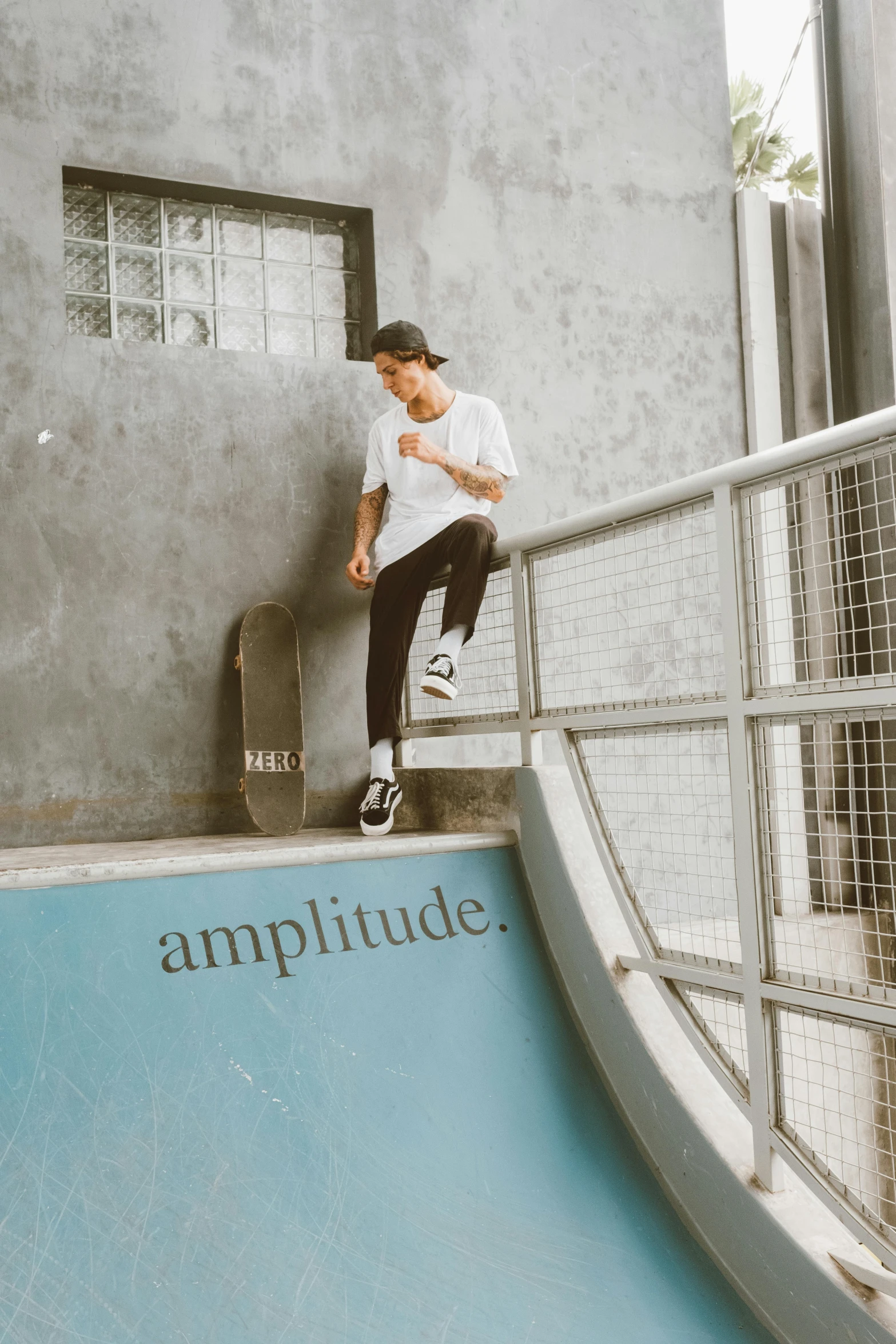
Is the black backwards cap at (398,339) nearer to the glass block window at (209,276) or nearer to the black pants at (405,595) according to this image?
the black pants at (405,595)

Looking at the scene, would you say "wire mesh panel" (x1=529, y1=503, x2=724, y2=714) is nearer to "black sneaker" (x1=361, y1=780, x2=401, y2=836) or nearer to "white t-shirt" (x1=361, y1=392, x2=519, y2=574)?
"white t-shirt" (x1=361, y1=392, x2=519, y2=574)

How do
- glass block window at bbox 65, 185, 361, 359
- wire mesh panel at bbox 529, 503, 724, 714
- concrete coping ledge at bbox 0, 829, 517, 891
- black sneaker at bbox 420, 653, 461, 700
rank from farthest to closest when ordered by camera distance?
1. wire mesh panel at bbox 529, 503, 724, 714
2. glass block window at bbox 65, 185, 361, 359
3. black sneaker at bbox 420, 653, 461, 700
4. concrete coping ledge at bbox 0, 829, 517, 891

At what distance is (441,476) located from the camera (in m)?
4.57

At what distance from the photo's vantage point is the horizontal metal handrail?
257 centimetres

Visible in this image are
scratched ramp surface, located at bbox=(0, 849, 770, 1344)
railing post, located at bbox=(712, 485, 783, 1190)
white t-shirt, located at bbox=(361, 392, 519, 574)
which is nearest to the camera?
scratched ramp surface, located at bbox=(0, 849, 770, 1344)

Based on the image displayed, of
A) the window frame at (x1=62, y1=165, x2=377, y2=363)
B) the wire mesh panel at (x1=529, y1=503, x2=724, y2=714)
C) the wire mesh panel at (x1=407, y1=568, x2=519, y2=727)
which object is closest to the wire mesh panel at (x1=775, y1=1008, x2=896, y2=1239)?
the wire mesh panel at (x1=529, y1=503, x2=724, y2=714)

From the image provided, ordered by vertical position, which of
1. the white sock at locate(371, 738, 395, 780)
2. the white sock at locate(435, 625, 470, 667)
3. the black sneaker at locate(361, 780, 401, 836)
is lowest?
the black sneaker at locate(361, 780, 401, 836)

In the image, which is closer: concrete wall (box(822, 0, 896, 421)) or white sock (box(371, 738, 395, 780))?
white sock (box(371, 738, 395, 780))

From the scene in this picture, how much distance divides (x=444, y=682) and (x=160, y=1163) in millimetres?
1802

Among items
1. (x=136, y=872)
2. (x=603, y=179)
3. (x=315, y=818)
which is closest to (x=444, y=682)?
(x=136, y=872)

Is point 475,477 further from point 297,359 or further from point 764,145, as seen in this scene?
point 764,145

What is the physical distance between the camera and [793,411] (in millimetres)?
6598

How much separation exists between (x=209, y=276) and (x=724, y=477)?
3299 millimetres

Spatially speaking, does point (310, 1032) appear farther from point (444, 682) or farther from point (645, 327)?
point (645, 327)
